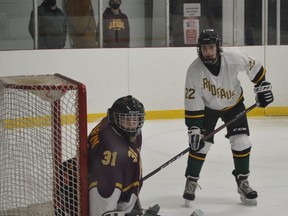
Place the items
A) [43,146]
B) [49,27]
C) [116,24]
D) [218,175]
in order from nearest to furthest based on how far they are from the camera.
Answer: [43,146], [218,175], [49,27], [116,24]

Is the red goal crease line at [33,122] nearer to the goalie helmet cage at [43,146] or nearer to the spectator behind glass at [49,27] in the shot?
the goalie helmet cage at [43,146]

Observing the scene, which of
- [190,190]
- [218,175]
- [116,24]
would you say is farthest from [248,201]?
[116,24]

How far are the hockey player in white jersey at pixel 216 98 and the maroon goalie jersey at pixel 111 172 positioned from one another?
4.06 feet

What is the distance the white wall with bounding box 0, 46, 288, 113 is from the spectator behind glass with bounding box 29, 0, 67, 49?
119 mm

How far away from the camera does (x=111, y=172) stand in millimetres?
2518

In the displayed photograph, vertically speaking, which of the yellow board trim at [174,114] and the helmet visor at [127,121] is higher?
the helmet visor at [127,121]

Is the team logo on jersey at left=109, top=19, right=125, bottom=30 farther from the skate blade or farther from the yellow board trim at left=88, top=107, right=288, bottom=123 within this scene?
the skate blade

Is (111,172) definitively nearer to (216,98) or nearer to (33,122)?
(33,122)

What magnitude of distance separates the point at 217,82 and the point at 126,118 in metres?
1.37

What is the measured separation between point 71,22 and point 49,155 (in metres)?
4.37

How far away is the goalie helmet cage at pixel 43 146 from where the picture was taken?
261 centimetres

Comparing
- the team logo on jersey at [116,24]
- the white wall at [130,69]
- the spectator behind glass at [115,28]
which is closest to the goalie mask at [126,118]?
the white wall at [130,69]

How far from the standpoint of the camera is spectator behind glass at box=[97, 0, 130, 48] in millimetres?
7105

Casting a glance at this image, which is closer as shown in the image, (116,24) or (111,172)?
(111,172)
